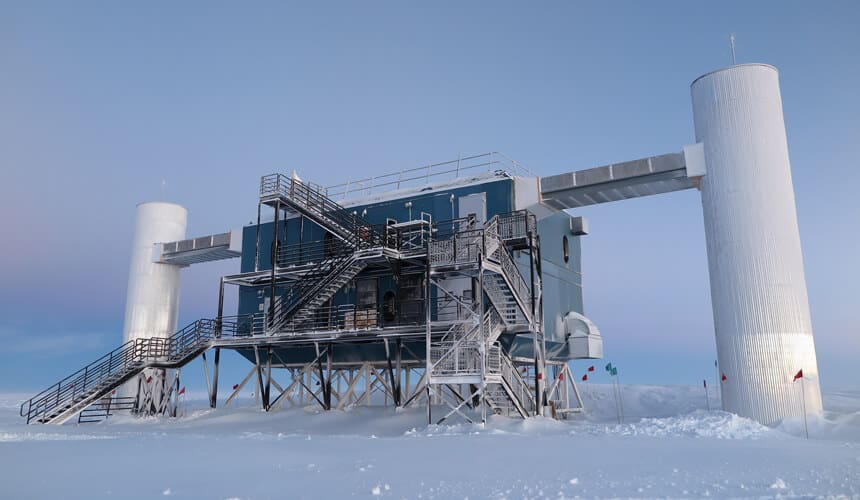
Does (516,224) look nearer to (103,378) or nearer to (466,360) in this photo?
(466,360)

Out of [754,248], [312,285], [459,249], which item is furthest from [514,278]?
[754,248]

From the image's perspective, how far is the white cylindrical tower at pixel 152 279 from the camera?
43.1m

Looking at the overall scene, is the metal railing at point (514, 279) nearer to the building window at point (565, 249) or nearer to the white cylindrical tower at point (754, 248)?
the building window at point (565, 249)

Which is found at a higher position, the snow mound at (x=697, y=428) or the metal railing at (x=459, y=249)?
the metal railing at (x=459, y=249)

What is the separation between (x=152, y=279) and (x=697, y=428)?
112 feet

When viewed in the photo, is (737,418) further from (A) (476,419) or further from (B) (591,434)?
(A) (476,419)

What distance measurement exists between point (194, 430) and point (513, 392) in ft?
40.6

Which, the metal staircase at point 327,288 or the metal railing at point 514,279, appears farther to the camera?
the metal staircase at point 327,288

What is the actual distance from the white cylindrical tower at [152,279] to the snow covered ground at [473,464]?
24847 mm

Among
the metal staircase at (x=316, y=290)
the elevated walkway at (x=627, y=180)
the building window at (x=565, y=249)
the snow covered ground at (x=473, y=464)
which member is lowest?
the snow covered ground at (x=473, y=464)

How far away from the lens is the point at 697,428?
21391 millimetres

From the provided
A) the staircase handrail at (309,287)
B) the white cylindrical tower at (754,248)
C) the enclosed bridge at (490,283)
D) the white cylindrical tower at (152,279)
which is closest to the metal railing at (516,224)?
the enclosed bridge at (490,283)

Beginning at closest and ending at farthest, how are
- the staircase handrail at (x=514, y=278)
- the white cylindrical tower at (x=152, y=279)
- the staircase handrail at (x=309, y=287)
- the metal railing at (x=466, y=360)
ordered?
the metal railing at (x=466, y=360)
the staircase handrail at (x=514, y=278)
the staircase handrail at (x=309, y=287)
the white cylindrical tower at (x=152, y=279)

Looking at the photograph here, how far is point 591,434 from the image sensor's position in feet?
68.0
